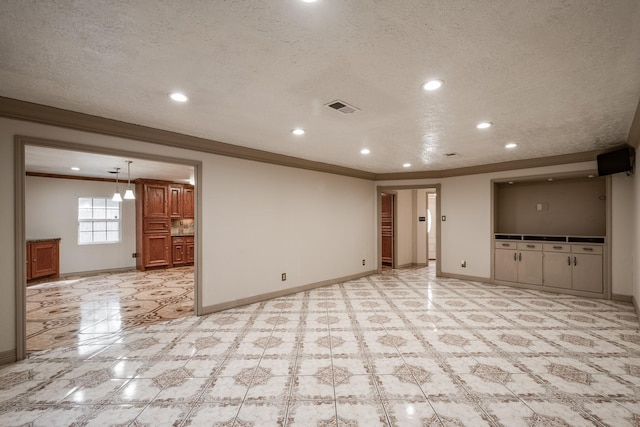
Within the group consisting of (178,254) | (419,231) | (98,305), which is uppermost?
(419,231)

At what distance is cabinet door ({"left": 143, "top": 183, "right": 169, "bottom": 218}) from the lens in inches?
317

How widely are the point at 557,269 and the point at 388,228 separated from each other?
156 inches

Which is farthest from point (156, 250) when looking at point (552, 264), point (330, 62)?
point (552, 264)

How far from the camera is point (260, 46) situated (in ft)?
6.45

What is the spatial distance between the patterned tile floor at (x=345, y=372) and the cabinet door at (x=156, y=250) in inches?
187

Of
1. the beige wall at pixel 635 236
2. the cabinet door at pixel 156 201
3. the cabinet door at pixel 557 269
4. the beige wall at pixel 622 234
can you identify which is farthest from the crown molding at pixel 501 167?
the cabinet door at pixel 156 201

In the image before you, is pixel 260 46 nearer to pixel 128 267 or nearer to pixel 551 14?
pixel 551 14

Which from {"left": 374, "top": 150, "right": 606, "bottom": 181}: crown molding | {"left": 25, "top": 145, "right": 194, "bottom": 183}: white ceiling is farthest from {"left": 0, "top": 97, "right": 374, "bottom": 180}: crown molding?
{"left": 374, "top": 150, "right": 606, "bottom": 181}: crown molding

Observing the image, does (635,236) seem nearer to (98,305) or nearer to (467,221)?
(467,221)

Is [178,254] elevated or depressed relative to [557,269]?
depressed

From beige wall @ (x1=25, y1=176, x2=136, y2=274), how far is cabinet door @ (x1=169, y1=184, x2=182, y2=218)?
1.13 m

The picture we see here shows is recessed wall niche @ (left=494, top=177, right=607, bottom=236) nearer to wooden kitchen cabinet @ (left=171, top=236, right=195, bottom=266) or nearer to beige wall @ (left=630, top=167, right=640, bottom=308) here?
beige wall @ (left=630, top=167, right=640, bottom=308)

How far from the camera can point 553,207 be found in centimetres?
605

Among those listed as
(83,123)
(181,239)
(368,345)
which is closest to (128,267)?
(181,239)
